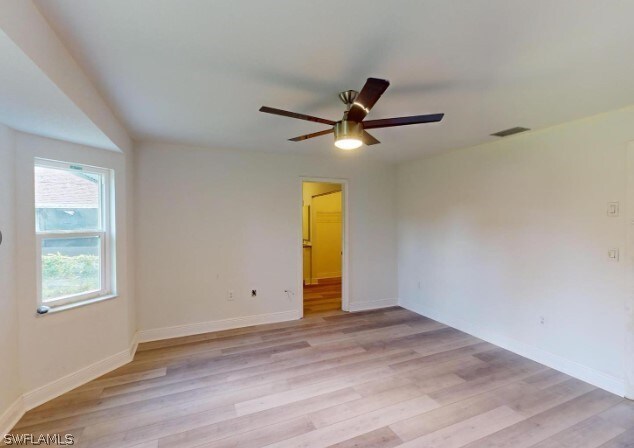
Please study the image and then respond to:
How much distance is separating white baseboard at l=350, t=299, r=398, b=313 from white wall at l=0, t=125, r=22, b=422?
148 inches

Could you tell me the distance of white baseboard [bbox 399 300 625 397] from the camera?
8.42 feet

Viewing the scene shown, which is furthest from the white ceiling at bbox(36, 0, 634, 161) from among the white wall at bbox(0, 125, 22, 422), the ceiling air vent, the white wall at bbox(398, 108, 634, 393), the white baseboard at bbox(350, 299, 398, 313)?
the white baseboard at bbox(350, 299, 398, 313)

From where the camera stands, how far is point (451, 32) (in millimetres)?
1479

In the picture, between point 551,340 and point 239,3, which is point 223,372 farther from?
point 551,340

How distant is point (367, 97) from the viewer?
5.72ft

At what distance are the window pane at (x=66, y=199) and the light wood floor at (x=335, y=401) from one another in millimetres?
1441

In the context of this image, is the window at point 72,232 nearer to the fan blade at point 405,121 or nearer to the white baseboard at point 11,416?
the white baseboard at point 11,416

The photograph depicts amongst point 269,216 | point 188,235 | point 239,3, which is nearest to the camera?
point 239,3

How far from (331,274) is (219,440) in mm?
5630

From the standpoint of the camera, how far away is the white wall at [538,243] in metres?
2.58

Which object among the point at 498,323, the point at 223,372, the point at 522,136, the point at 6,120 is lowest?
the point at 223,372

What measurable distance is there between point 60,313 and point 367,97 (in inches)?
117

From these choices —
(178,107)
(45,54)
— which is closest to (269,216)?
(178,107)

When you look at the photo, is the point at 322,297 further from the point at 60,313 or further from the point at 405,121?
the point at 405,121
